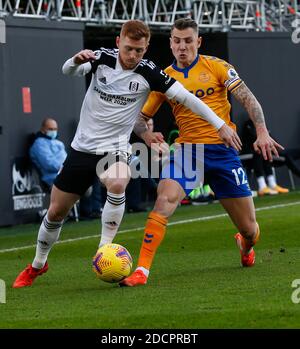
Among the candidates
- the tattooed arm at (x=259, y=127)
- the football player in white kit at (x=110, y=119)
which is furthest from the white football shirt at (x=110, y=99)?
the tattooed arm at (x=259, y=127)

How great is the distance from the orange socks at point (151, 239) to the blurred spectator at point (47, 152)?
365 inches

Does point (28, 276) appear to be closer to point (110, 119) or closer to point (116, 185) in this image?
point (116, 185)

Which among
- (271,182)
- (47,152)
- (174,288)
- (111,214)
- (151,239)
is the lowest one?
(271,182)

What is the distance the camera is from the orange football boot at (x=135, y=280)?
393 inches

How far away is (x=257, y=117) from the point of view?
33.9 feet

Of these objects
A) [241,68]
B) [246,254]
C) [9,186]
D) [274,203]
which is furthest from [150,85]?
[241,68]

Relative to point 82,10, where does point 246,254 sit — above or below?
below

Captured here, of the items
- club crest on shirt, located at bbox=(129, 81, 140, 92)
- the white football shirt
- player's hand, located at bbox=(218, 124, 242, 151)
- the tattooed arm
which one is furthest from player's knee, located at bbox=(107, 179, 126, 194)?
the tattooed arm

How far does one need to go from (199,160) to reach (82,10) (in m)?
11.6

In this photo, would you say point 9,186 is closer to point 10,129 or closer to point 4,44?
point 10,129

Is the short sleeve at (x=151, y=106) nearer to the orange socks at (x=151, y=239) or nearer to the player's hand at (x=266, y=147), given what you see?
the orange socks at (x=151, y=239)

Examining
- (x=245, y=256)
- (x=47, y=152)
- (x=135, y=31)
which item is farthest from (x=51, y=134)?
(x=135, y=31)

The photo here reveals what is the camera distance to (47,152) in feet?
63.4

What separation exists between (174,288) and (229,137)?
1.45m
